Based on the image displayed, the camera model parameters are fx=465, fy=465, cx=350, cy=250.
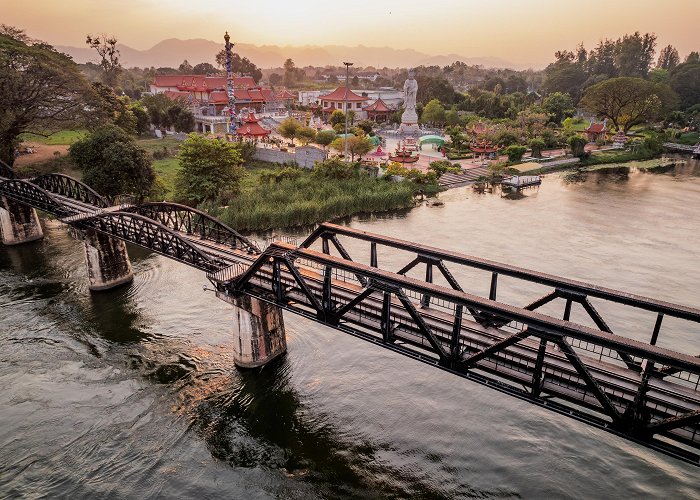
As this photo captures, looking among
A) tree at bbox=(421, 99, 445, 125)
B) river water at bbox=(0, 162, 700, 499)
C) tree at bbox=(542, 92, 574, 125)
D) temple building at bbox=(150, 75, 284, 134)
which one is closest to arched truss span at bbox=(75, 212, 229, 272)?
river water at bbox=(0, 162, 700, 499)

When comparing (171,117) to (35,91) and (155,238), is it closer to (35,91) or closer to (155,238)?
(35,91)

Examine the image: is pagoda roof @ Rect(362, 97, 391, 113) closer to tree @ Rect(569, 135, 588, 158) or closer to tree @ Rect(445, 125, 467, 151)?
tree @ Rect(445, 125, 467, 151)

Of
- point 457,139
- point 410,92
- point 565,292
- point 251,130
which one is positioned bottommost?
point 457,139

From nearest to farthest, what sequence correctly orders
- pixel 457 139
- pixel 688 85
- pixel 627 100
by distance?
1. pixel 457 139
2. pixel 627 100
3. pixel 688 85

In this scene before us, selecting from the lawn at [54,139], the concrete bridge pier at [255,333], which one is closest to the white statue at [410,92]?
the lawn at [54,139]

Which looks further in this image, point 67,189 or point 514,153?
point 514,153

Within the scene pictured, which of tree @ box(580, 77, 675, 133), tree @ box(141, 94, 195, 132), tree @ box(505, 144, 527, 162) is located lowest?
tree @ box(505, 144, 527, 162)

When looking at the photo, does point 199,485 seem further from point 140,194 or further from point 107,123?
point 107,123

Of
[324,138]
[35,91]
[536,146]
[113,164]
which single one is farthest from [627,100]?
[35,91]
